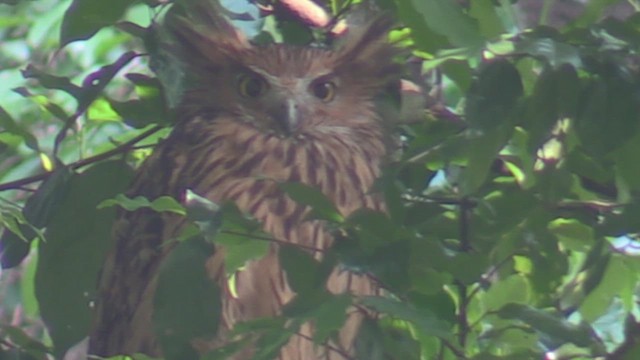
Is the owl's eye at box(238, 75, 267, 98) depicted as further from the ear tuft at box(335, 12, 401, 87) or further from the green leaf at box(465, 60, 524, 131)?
the green leaf at box(465, 60, 524, 131)

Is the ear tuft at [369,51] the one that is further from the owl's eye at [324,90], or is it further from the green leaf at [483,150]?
the green leaf at [483,150]

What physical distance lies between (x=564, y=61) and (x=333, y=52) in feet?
3.67

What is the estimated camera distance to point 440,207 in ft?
5.93

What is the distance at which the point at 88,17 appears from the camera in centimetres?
157

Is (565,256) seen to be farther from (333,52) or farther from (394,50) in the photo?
(333,52)

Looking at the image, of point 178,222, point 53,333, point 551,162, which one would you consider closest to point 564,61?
point 551,162

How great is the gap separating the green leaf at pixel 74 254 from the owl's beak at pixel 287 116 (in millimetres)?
579

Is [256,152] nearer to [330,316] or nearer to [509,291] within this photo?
[509,291]

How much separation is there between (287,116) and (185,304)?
1.04 meters

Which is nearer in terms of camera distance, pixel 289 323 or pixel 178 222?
pixel 289 323

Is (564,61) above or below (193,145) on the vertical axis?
above

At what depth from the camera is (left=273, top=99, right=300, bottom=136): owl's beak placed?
2.52 meters

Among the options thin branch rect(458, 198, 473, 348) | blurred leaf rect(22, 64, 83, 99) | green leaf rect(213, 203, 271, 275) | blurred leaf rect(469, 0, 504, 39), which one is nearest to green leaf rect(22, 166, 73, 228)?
blurred leaf rect(22, 64, 83, 99)

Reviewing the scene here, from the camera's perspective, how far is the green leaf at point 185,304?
1.51 metres
